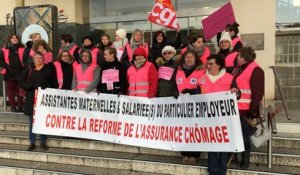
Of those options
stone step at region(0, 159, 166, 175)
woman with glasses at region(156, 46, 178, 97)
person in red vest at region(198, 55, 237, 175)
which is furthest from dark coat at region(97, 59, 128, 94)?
person in red vest at region(198, 55, 237, 175)

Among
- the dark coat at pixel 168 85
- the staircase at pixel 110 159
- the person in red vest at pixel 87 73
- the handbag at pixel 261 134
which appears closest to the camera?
the handbag at pixel 261 134

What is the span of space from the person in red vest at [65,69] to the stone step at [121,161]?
122cm

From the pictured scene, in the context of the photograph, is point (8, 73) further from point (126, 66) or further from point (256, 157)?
point (256, 157)

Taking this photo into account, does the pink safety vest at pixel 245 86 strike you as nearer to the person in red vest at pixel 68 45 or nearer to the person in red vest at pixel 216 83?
the person in red vest at pixel 216 83

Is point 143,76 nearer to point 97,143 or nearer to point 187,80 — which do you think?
point 187,80

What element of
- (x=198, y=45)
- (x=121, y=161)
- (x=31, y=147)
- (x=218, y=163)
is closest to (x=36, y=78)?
(x=31, y=147)

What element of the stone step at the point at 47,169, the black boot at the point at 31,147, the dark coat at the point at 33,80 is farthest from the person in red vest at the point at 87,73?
Result: the black boot at the point at 31,147

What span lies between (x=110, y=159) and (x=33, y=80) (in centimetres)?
194

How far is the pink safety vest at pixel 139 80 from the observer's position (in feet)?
19.3

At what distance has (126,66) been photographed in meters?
6.28

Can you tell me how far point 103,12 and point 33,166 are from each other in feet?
22.3

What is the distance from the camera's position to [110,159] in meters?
6.06

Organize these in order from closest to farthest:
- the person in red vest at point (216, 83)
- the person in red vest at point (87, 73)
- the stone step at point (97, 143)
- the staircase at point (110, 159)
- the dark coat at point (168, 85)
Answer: the person in red vest at point (216, 83)
the staircase at point (110, 159)
the dark coat at point (168, 85)
the stone step at point (97, 143)
the person in red vest at point (87, 73)

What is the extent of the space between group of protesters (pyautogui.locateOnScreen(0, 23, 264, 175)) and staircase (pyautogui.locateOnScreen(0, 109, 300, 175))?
23 centimetres
